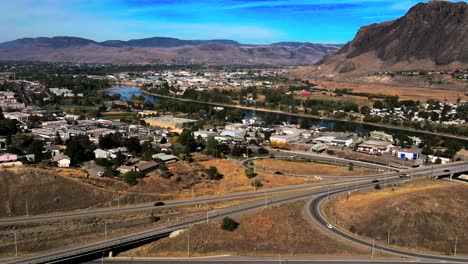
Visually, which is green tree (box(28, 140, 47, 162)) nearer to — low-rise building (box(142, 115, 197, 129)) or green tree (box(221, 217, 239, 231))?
green tree (box(221, 217, 239, 231))

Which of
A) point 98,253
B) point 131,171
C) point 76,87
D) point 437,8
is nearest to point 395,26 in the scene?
point 437,8

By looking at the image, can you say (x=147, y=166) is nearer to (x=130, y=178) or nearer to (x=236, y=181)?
(x=130, y=178)

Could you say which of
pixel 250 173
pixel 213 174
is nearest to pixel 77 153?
pixel 213 174

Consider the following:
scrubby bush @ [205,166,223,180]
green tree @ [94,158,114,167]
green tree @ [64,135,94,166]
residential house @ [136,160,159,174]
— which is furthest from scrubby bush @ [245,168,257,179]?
green tree @ [64,135,94,166]

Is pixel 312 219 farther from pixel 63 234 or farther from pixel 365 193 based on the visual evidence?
pixel 63 234

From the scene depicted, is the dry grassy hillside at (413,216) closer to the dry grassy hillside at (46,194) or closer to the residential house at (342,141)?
the dry grassy hillside at (46,194)
